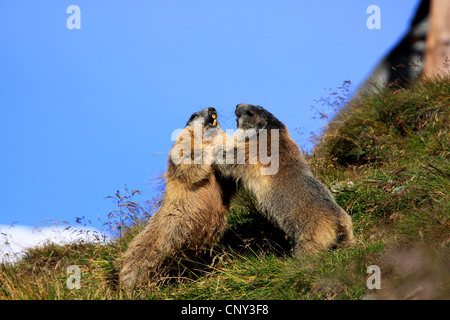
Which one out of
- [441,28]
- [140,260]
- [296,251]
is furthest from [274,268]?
[441,28]

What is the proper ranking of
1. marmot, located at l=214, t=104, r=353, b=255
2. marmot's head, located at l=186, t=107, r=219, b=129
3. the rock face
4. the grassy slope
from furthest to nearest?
1. the rock face
2. marmot's head, located at l=186, t=107, r=219, b=129
3. marmot, located at l=214, t=104, r=353, b=255
4. the grassy slope

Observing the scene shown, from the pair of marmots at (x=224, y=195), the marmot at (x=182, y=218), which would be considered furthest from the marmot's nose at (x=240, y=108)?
the marmot at (x=182, y=218)

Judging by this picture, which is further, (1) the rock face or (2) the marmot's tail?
(1) the rock face

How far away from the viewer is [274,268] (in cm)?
489

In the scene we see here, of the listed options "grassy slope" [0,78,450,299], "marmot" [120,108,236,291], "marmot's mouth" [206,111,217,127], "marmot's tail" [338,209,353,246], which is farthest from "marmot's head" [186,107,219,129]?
"marmot's tail" [338,209,353,246]

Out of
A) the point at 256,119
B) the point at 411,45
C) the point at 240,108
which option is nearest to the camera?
the point at 256,119

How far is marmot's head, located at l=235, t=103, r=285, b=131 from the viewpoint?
5.83m

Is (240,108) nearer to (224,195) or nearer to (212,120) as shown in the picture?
(212,120)

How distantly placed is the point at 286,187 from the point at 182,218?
1.25 m

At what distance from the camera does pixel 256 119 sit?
19.2 ft

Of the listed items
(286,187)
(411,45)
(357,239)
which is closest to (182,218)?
(286,187)

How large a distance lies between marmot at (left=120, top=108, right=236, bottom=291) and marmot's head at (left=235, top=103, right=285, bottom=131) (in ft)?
1.69

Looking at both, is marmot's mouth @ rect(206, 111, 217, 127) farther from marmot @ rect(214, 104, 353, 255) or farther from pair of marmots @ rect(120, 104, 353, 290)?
marmot @ rect(214, 104, 353, 255)

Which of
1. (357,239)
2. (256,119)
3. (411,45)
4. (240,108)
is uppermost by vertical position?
(411,45)
